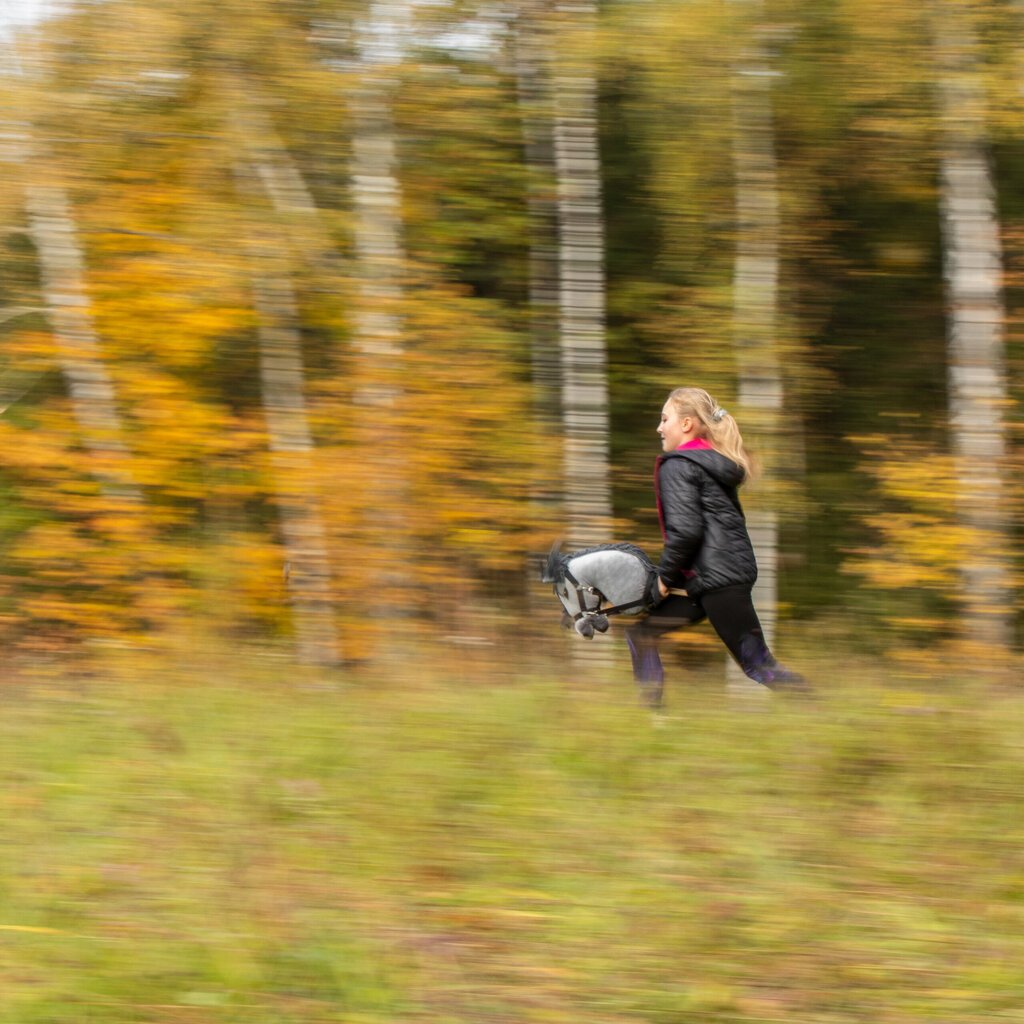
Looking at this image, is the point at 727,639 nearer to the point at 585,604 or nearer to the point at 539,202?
the point at 585,604

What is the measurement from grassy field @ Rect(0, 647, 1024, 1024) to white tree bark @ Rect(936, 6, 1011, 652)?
8.65 feet

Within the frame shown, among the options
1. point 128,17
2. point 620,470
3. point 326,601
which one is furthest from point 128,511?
point 620,470

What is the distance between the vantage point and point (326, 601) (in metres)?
8.59

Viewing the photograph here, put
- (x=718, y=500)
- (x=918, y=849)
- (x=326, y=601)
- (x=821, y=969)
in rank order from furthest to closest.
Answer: (x=326, y=601), (x=718, y=500), (x=918, y=849), (x=821, y=969)

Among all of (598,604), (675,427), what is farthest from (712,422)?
(598,604)

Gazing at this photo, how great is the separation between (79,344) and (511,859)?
624 cm

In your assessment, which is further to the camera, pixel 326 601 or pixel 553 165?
pixel 553 165

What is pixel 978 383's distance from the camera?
875cm

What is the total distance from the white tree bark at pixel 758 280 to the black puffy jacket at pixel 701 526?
6.94 ft

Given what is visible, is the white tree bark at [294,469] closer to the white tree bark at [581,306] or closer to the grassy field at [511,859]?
the white tree bark at [581,306]

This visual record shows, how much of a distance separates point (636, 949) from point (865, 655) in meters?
5.56

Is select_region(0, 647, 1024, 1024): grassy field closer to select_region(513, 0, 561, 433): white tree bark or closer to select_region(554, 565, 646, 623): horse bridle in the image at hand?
select_region(554, 565, 646, 623): horse bridle

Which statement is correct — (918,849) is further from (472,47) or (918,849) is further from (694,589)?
(472,47)

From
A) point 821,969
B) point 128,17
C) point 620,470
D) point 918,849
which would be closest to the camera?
point 821,969
